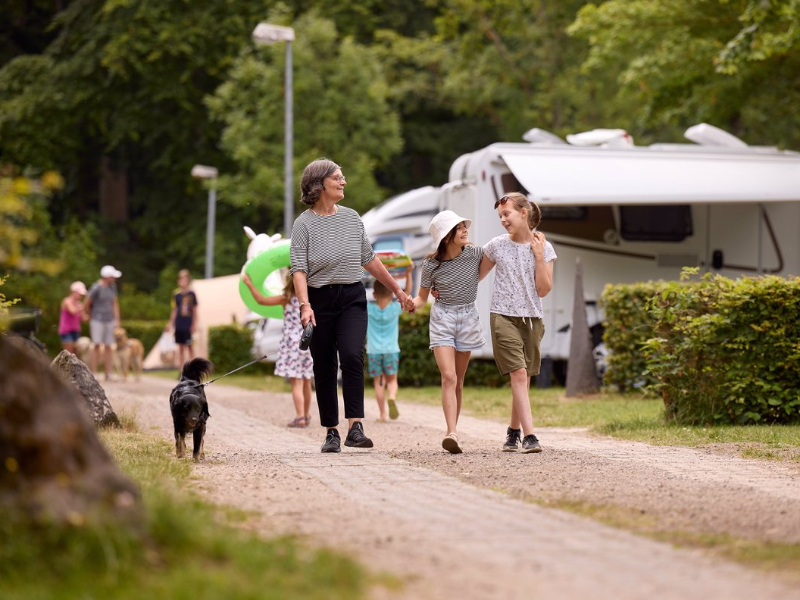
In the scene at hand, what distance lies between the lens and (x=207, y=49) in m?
32.0

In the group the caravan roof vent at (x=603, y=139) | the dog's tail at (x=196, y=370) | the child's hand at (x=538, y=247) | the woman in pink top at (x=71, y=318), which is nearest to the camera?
the dog's tail at (x=196, y=370)

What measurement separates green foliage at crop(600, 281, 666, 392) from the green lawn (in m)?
0.20

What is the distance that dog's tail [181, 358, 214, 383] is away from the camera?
813 cm

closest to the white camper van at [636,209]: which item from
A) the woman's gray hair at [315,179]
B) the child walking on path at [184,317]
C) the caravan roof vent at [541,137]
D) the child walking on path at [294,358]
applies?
the caravan roof vent at [541,137]

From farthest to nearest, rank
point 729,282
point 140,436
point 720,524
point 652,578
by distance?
point 729,282, point 140,436, point 720,524, point 652,578

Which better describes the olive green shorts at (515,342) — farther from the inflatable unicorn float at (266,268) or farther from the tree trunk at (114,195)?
the tree trunk at (114,195)

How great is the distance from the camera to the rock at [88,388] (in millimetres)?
10031

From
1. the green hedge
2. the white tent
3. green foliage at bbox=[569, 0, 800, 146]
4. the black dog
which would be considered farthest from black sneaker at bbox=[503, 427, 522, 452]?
the white tent

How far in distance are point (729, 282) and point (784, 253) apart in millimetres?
6976

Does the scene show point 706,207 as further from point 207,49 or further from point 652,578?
point 207,49

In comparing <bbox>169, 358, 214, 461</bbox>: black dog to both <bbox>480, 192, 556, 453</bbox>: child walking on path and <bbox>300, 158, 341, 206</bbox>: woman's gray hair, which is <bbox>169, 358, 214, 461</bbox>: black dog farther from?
<bbox>480, 192, 556, 453</bbox>: child walking on path

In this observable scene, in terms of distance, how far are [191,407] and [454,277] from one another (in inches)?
75.3

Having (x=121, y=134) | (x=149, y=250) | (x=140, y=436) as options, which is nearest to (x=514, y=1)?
(x=121, y=134)

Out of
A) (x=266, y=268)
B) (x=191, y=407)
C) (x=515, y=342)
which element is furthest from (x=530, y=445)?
(x=266, y=268)
